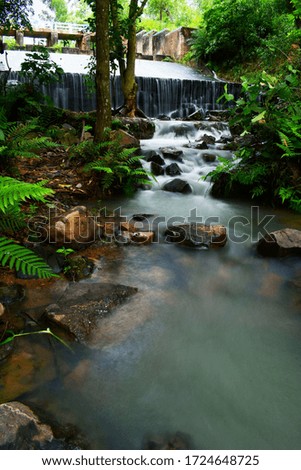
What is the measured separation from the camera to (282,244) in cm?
384

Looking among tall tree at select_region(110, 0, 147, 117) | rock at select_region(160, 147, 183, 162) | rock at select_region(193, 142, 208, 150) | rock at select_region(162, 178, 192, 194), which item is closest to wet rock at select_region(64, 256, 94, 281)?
rock at select_region(162, 178, 192, 194)

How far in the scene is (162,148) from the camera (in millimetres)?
8094

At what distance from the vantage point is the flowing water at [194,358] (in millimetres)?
1884

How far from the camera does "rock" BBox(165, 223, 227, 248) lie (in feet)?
13.6

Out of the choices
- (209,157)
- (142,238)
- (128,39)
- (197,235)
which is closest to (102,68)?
(142,238)

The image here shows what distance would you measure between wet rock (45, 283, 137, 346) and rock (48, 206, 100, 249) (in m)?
0.72

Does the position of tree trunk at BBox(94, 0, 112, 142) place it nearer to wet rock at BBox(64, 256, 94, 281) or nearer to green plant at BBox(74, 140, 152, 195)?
green plant at BBox(74, 140, 152, 195)

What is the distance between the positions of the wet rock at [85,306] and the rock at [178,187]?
3.68 m

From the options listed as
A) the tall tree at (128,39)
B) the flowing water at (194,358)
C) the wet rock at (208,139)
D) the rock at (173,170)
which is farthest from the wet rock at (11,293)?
the tall tree at (128,39)

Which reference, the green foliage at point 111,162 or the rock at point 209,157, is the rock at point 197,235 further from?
the rock at point 209,157

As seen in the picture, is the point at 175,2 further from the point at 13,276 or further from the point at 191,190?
the point at 13,276

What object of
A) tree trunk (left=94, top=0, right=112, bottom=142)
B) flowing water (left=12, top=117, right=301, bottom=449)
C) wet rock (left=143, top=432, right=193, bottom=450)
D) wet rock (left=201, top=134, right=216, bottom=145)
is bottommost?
wet rock (left=143, top=432, right=193, bottom=450)

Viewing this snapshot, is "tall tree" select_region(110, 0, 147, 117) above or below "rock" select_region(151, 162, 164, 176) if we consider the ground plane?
above

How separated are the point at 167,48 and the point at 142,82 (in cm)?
1559
